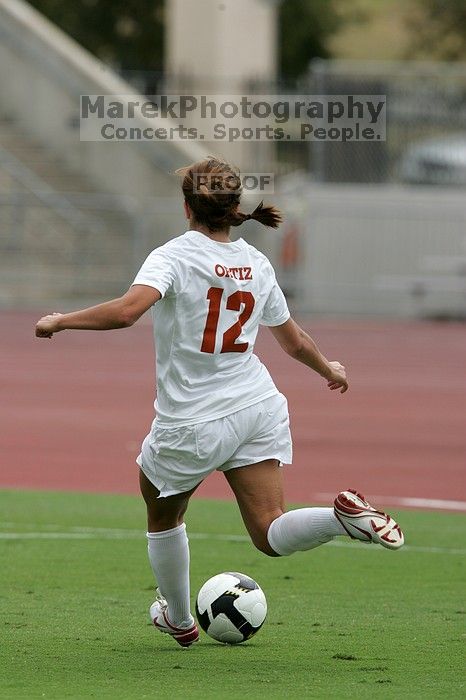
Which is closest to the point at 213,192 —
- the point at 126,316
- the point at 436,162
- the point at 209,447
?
the point at 126,316

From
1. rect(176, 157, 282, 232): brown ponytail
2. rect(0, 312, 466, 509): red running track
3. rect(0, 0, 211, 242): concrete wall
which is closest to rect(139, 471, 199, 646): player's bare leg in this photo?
rect(176, 157, 282, 232): brown ponytail

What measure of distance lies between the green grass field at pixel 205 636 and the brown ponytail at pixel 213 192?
185 centimetres

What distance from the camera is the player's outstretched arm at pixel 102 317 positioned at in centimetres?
595

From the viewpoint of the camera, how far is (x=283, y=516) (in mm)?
6465

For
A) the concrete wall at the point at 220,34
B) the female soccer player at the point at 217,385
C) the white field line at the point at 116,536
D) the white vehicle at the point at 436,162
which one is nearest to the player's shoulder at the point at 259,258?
the female soccer player at the point at 217,385

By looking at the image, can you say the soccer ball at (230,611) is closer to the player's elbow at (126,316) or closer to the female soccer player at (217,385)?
the female soccer player at (217,385)

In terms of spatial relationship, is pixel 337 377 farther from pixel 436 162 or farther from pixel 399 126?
pixel 436 162

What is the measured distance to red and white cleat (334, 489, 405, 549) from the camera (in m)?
6.05

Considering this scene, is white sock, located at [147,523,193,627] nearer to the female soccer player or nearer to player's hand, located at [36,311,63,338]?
the female soccer player

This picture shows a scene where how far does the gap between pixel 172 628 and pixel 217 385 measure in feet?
3.77

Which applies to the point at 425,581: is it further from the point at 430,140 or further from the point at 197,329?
the point at 430,140

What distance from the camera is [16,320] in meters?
27.6

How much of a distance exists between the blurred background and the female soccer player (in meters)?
22.2

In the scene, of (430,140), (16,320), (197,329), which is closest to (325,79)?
(430,140)
